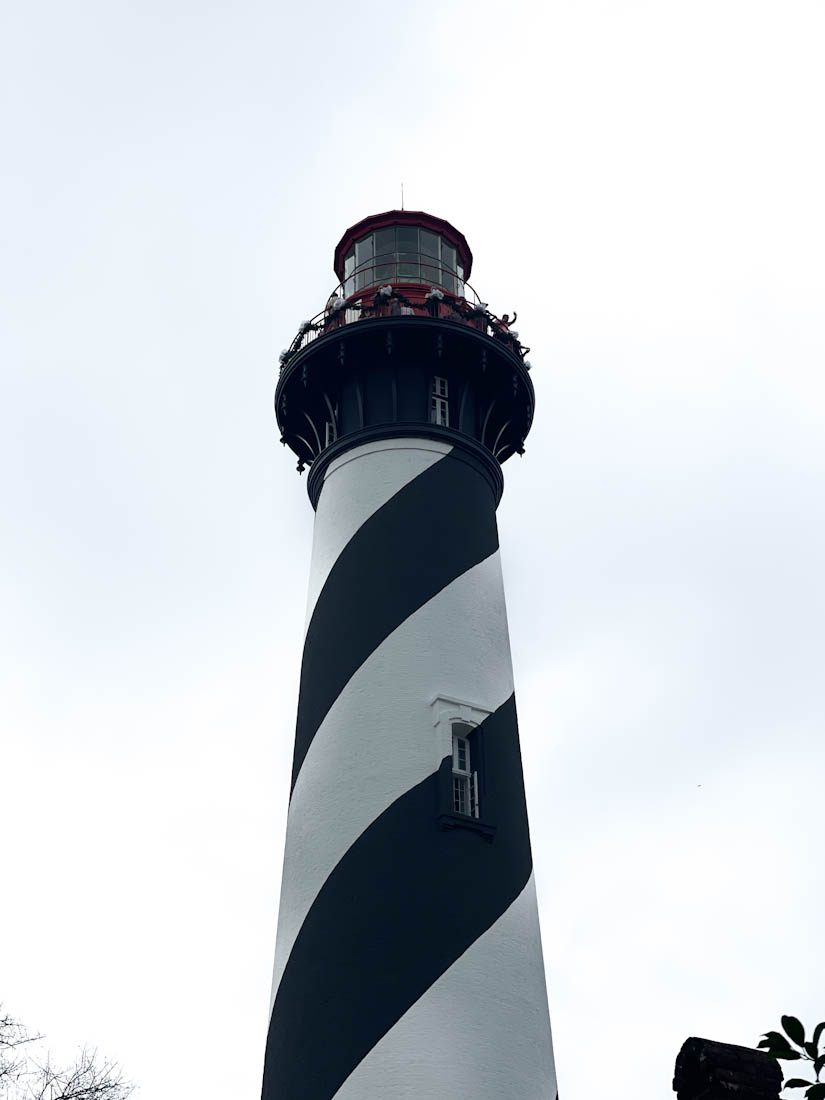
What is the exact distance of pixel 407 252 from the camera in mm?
22641

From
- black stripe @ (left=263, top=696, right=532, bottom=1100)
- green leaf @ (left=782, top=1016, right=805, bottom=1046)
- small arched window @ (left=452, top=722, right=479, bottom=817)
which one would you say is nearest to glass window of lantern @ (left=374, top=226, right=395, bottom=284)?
small arched window @ (left=452, top=722, right=479, bottom=817)

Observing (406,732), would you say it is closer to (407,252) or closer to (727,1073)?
(407,252)

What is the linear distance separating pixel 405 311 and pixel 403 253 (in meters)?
2.40

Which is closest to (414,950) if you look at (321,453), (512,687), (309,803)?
(309,803)

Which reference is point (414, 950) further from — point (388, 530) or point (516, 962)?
point (388, 530)

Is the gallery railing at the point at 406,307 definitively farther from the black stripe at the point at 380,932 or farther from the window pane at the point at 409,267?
the black stripe at the point at 380,932

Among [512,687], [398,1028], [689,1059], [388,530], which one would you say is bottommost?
[689,1059]

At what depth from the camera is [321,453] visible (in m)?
20.5

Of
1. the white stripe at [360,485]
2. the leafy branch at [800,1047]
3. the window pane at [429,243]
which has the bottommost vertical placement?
the leafy branch at [800,1047]

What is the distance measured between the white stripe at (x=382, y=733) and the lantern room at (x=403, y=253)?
611 cm

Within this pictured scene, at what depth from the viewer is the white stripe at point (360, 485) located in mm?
19203

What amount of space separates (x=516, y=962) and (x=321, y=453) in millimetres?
8112

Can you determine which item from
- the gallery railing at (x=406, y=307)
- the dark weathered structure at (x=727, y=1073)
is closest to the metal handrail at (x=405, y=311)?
the gallery railing at (x=406, y=307)

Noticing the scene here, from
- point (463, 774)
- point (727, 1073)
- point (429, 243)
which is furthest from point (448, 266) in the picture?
point (727, 1073)
